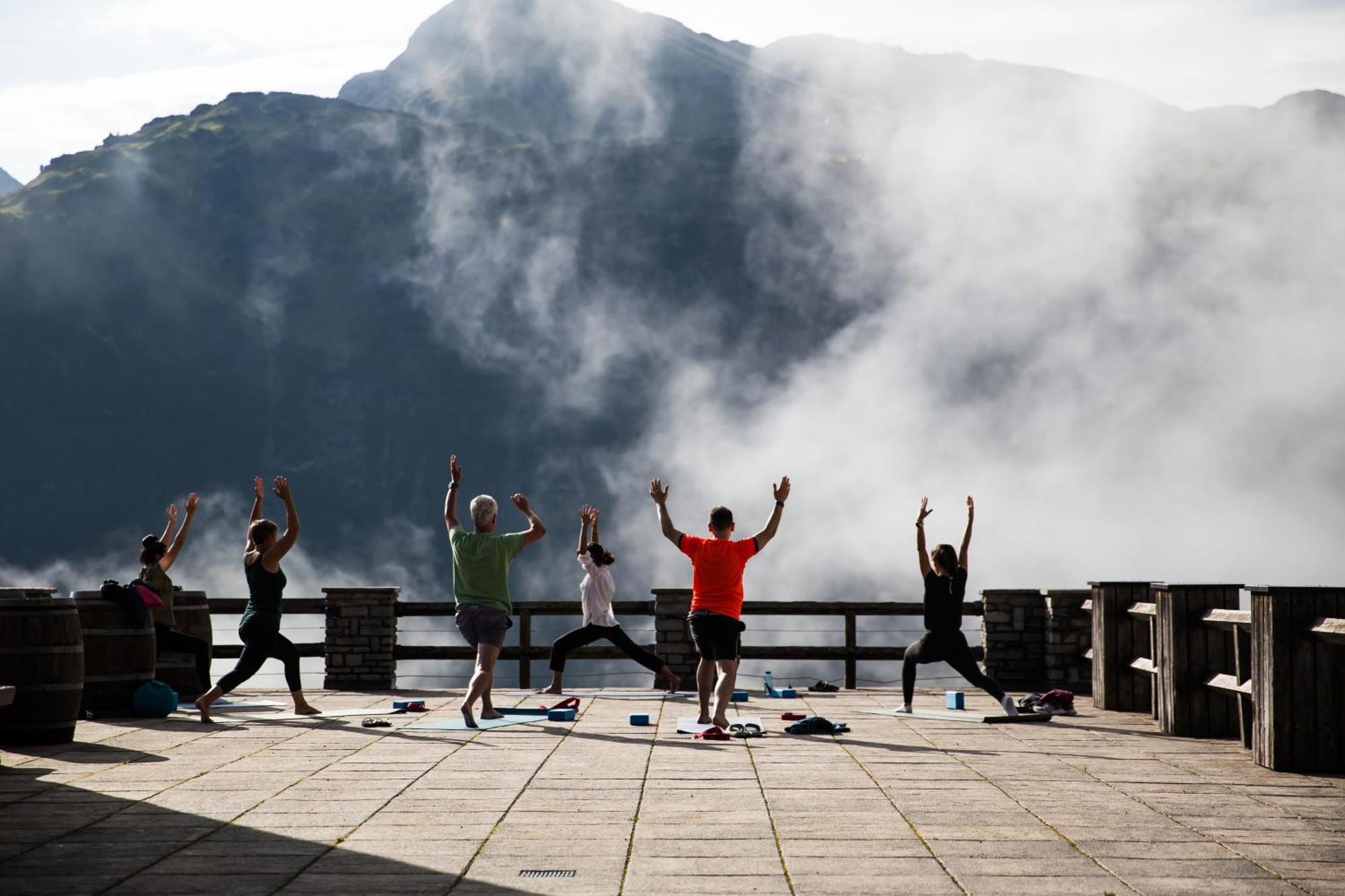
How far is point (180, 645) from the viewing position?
45.5 feet

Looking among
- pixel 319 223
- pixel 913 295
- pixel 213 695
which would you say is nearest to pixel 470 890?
pixel 213 695

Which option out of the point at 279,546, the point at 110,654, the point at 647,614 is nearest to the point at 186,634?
the point at 110,654

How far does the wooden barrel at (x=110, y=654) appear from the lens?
40.8ft

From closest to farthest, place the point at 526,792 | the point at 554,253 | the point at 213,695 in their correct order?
the point at 526,792 < the point at 213,695 < the point at 554,253

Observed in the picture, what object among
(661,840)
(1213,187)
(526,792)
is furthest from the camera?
(1213,187)

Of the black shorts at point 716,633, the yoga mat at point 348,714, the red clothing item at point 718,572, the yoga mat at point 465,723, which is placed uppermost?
the red clothing item at point 718,572

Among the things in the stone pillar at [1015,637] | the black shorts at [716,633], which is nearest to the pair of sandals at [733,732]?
the black shorts at [716,633]

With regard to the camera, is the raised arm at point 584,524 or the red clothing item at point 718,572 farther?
the raised arm at point 584,524

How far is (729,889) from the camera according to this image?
5453mm

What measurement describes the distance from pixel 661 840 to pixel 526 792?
170 cm

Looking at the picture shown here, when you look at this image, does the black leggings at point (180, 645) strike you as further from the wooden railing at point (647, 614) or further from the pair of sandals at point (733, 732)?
the pair of sandals at point (733, 732)

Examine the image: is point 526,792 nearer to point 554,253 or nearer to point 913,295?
point 913,295

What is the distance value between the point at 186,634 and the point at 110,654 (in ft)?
5.60

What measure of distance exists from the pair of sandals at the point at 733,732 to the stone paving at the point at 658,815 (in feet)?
0.89
